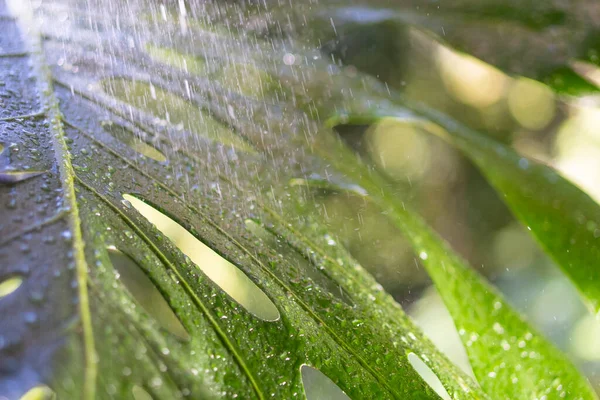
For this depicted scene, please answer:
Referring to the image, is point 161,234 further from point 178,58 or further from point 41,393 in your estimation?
point 178,58

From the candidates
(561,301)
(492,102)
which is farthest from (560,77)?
(492,102)

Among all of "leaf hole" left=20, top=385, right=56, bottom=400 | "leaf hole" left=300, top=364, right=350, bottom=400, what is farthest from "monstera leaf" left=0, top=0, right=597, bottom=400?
"leaf hole" left=300, top=364, right=350, bottom=400

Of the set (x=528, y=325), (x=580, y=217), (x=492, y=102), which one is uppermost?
(x=580, y=217)

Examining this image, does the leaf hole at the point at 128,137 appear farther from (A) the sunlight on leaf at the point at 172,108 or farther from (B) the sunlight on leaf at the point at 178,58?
(B) the sunlight on leaf at the point at 178,58

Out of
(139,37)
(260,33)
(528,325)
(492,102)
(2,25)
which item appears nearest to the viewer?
(528,325)

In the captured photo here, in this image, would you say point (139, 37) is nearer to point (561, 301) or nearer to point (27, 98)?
point (27, 98)

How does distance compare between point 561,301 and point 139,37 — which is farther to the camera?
point 561,301

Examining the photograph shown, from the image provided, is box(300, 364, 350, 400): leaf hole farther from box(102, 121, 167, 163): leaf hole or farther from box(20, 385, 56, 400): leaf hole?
box(20, 385, 56, 400): leaf hole

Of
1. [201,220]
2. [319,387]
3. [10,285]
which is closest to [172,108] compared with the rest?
[201,220]
